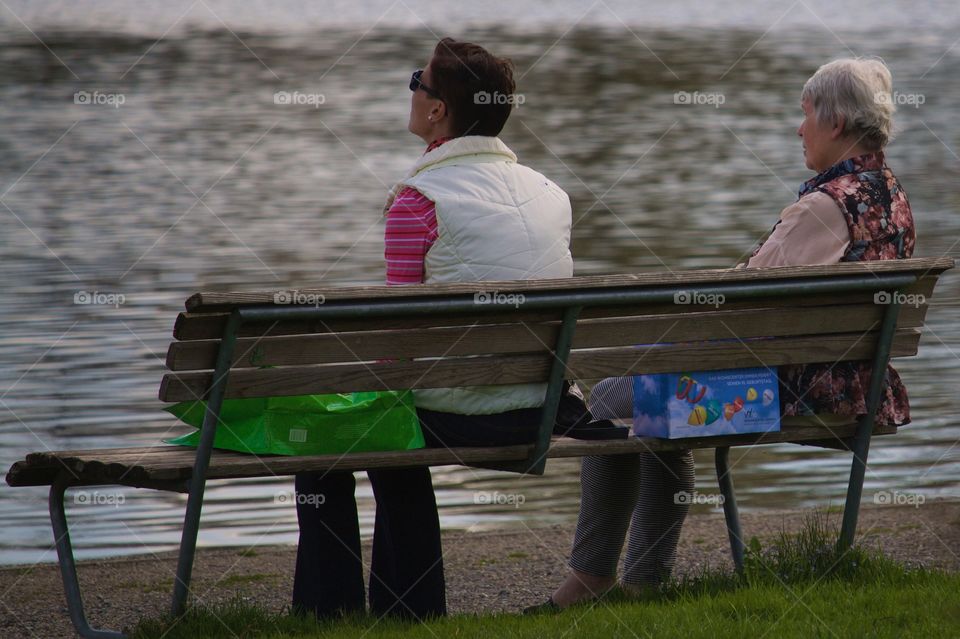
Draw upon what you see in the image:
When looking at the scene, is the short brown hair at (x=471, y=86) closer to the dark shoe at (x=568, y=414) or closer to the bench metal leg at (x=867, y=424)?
the dark shoe at (x=568, y=414)

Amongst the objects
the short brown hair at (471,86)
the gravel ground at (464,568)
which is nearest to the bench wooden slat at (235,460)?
the gravel ground at (464,568)

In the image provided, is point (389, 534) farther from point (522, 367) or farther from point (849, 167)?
point (849, 167)

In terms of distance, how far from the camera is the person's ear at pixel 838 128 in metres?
4.44

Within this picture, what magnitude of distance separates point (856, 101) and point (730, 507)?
122cm

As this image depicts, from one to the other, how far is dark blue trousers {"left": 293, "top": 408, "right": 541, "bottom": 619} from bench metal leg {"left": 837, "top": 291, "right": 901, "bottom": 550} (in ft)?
3.19

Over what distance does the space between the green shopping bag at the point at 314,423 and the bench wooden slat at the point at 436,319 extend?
202 mm

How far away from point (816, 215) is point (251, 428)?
1.65 meters

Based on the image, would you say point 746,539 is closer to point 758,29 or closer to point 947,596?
point 947,596

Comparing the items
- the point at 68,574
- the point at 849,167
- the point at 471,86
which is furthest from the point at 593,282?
the point at 68,574

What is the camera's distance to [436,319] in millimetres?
3822

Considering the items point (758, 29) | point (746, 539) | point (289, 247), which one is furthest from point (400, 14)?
point (746, 539)

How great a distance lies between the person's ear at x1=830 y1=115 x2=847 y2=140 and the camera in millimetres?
4441

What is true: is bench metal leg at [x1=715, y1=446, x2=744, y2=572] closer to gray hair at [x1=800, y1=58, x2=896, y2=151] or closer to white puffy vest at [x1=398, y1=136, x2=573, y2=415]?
white puffy vest at [x1=398, y1=136, x2=573, y2=415]

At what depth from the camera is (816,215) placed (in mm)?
4332
